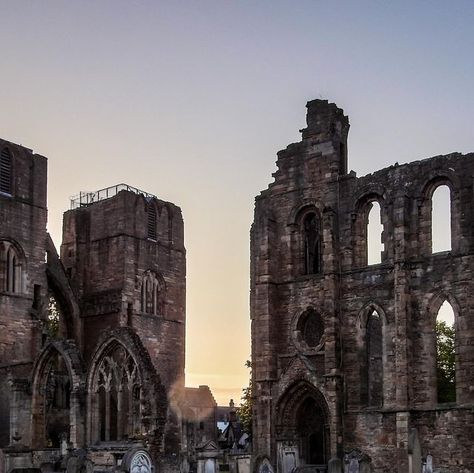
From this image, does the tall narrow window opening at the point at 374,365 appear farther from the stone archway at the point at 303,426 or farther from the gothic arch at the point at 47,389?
the gothic arch at the point at 47,389

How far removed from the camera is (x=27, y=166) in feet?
133

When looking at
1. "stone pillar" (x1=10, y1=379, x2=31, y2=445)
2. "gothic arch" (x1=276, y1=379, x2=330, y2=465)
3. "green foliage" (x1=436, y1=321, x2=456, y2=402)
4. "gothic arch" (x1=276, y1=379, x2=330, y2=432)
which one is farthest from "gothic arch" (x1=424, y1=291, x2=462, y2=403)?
"stone pillar" (x1=10, y1=379, x2=31, y2=445)

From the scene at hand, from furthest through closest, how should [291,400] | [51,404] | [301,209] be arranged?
1. [51,404]
2. [301,209]
3. [291,400]

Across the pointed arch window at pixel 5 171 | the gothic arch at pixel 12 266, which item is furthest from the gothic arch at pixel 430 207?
the pointed arch window at pixel 5 171

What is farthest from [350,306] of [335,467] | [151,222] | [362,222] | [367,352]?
[151,222]

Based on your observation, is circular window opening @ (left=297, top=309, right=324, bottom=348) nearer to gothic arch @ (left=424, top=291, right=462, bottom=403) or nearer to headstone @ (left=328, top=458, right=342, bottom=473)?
gothic arch @ (left=424, top=291, right=462, bottom=403)

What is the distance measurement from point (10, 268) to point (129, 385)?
8.85m

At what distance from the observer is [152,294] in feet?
146

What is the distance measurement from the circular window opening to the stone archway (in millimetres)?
1841

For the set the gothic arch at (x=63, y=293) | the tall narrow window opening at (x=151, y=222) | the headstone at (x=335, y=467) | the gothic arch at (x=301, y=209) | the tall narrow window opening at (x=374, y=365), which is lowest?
the headstone at (x=335, y=467)

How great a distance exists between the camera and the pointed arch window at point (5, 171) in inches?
1554

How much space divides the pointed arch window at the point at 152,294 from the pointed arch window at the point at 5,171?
8.02m

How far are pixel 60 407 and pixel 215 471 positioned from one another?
1618cm

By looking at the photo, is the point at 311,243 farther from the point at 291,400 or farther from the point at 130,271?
the point at 130,271
